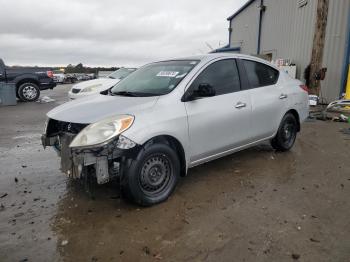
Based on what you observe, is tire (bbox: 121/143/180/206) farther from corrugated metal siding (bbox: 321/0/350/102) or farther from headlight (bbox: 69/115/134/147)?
corrugated metal siding (bbox: 321/0/350/102)

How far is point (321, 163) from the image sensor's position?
196 inches

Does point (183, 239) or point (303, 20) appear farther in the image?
point (303, 20)

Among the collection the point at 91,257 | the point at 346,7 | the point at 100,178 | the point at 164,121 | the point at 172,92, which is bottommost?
the point at 91,257

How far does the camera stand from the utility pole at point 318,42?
1075 centimetres

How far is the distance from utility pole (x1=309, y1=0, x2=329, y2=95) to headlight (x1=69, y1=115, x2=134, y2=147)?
9689 millimetres

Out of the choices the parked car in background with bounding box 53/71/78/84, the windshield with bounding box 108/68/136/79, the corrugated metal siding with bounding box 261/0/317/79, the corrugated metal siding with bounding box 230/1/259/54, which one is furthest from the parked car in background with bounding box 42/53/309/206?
the parked car in background with bounding box 53/71/78/84

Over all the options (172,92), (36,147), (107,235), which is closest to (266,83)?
(172,92)

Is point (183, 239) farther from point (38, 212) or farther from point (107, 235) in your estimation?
point (38, 212)

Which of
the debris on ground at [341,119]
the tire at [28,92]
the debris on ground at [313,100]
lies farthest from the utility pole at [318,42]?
the tire at [28,92]

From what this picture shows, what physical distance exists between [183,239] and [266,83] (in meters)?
3.01

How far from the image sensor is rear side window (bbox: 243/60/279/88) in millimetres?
4633

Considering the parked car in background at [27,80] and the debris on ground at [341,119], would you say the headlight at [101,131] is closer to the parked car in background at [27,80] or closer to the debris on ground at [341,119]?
the debris on ground at [341,119]

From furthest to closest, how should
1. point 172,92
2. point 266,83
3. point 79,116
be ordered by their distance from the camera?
point 266,83 < point 172,92 < point 79,116

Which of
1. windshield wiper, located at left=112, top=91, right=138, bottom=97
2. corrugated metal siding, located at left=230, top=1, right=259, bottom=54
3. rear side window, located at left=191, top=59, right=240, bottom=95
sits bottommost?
windshield wiper, located at left=112, top=91, right=138, bottom=97
